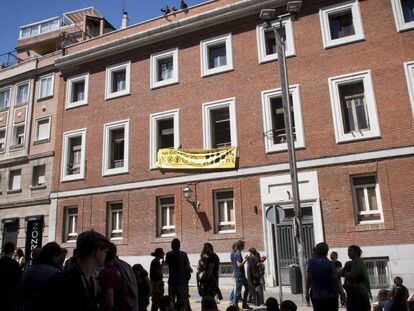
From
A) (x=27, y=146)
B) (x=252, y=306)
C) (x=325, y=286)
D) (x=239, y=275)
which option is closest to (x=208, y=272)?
(x=239, y=275)

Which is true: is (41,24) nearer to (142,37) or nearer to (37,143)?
(37,143)

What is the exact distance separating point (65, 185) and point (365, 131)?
1632 centimetres

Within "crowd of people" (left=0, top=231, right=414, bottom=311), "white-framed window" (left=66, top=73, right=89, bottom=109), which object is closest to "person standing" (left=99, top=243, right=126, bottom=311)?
"crowd of people" (left=0, top=231, right=414, bottom=311)

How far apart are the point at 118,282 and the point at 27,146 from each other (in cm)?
2374

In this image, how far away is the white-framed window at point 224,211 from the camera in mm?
17922

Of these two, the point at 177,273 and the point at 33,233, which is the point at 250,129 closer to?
the point at 177,273

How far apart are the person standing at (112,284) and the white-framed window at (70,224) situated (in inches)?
725

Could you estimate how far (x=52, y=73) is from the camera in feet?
84.7

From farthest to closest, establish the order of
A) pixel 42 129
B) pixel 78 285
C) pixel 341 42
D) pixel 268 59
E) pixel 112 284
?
pixel 42 129 < pixel 268 59 < pixel 341 42 < pixel 112 284 < pixel 78 285

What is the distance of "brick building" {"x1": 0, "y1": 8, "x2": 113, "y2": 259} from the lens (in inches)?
940

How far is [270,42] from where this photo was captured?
19000 millimetres

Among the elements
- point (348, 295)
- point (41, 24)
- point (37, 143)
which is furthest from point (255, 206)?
point (41, 24)

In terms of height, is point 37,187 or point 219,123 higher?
point 219,123

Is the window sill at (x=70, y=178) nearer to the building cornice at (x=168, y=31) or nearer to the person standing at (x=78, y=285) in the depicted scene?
the building cornice at (x=168, y=31)
